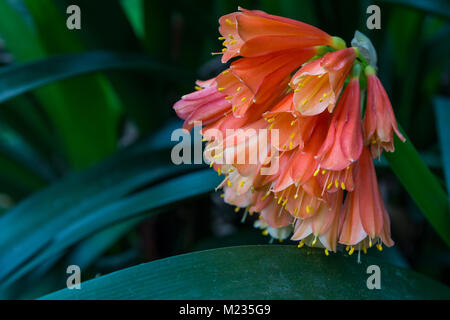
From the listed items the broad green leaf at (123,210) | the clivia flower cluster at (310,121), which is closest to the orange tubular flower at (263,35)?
the clivia flower cluster at (310,121)

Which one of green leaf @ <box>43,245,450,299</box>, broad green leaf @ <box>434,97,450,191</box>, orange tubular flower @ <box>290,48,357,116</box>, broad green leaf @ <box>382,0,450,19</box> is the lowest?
green leaf @ <box>43,245,450,299</box>

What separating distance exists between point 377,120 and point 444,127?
316 millimetres

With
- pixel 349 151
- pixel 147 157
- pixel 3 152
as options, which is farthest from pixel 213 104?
pixel 3 152

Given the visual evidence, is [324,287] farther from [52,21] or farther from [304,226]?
[52,21]

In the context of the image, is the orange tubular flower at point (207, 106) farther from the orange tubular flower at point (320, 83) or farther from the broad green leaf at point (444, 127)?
the broad green leaf at point (444, 127)

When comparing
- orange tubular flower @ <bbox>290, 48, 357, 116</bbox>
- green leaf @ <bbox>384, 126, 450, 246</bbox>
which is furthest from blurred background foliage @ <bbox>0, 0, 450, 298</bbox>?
orange tubular flower @ <bbox>290, 48, 357, 116</bbox>

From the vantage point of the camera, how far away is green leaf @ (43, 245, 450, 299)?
47 cm

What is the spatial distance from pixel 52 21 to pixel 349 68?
2.64 ft

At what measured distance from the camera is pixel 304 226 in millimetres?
527

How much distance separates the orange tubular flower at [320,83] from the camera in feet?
1.55

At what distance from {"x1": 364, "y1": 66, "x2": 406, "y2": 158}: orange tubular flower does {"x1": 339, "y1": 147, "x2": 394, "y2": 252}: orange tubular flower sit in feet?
0.08

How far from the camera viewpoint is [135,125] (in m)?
1.17

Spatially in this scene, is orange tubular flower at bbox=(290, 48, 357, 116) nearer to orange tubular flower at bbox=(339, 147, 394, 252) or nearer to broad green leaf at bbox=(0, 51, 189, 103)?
orange tubular flower at bbox=(339, 147, 394, 252)

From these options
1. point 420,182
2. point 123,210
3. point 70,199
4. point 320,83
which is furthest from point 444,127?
point 70,199
